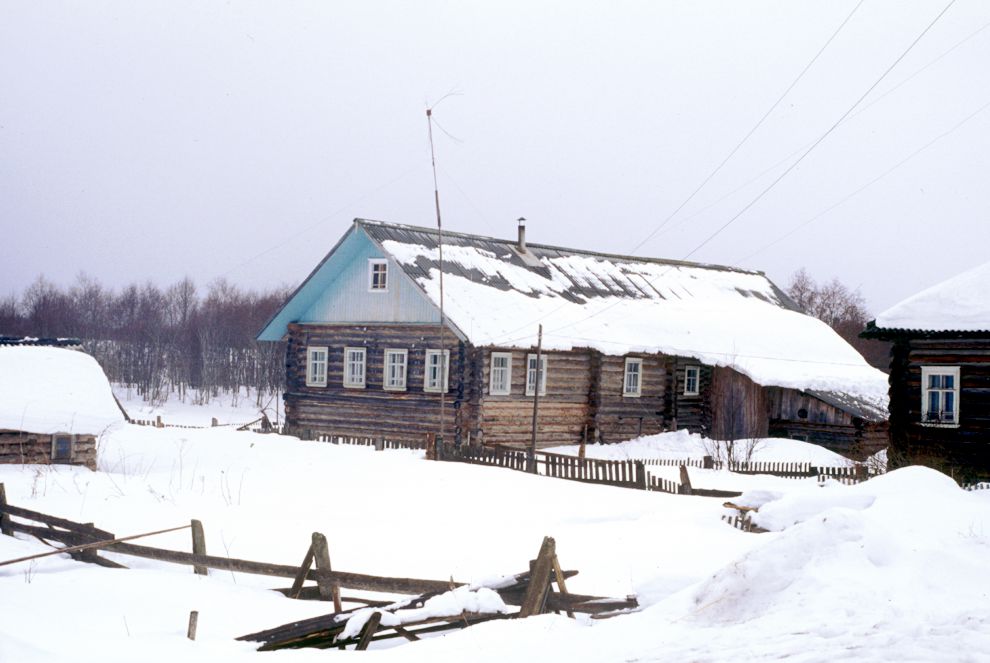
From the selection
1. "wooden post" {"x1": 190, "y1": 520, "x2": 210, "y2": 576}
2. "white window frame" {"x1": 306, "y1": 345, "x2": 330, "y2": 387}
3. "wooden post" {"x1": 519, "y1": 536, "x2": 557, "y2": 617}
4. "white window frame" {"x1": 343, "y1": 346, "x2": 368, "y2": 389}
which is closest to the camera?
"wooden post" {"x1": 519, "y1": 536, "x2": 557, "y2": 617}

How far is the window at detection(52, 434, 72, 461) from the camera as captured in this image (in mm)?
19797

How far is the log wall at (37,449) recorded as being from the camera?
19.0 metres

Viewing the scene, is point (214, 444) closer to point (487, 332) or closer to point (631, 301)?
point (487, 332)

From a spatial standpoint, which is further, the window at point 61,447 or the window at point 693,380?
the window at point 693,380

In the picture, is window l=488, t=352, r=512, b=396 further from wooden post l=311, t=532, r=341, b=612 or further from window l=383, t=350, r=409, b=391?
wooden post l=311, t=532, r=341, b=612

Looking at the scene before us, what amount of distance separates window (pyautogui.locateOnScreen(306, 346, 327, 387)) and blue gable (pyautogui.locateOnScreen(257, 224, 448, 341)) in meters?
0.99

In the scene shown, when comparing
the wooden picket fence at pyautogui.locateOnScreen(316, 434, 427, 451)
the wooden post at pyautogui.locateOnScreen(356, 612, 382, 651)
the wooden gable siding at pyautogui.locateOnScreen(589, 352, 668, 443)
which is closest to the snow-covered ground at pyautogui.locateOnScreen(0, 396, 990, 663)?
the wooden post at pyautogui.locateOnScreen(356, 612, 382, 651)

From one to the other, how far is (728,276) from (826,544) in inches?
1312

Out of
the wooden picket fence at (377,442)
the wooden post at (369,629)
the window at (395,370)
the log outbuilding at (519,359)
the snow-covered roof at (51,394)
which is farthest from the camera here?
the window at (395,370)

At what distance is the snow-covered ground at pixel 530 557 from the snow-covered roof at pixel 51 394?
749 millimetres

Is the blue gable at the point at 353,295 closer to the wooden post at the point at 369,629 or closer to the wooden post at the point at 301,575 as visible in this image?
the wooden post at the point at 301,575

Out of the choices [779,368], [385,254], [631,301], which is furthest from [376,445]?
[779,368]

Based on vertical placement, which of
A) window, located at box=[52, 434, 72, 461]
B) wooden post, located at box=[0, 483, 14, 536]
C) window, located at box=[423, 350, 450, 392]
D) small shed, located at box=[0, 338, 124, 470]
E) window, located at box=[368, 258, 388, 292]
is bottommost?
wooden post, located at box=[0, 483, 14, 536]

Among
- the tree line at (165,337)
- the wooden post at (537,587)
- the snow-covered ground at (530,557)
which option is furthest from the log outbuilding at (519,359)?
the tree line at (165,337)
